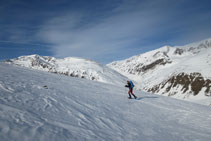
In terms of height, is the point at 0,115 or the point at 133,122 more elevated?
the point at 0,115

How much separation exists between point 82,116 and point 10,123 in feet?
11.5

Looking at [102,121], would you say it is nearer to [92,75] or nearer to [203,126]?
[203,126]

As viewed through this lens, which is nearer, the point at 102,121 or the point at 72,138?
the point at 72,138

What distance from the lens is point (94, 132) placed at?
5.88 meters

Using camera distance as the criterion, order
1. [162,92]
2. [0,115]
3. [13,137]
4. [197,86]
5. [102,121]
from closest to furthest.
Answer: [13,137], [0,115], [102,121], [197,86], [162,92]

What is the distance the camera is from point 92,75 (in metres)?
171

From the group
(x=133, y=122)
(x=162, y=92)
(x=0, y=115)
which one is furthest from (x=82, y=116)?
(x=162, y=92)

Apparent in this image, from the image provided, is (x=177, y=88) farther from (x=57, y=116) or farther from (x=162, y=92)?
(x=57, y=116)

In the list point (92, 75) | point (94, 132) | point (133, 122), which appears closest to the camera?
point (94, 132)

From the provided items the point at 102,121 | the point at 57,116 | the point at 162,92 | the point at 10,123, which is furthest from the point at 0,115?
the point at 162,92

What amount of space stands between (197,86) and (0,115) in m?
74.9

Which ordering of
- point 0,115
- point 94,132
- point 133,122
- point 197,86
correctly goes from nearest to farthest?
point 0,115, point 94,132, point 133,122, point 197,86

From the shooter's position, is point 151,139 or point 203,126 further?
point 203,126

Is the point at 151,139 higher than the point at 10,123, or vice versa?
the point at 10,123
